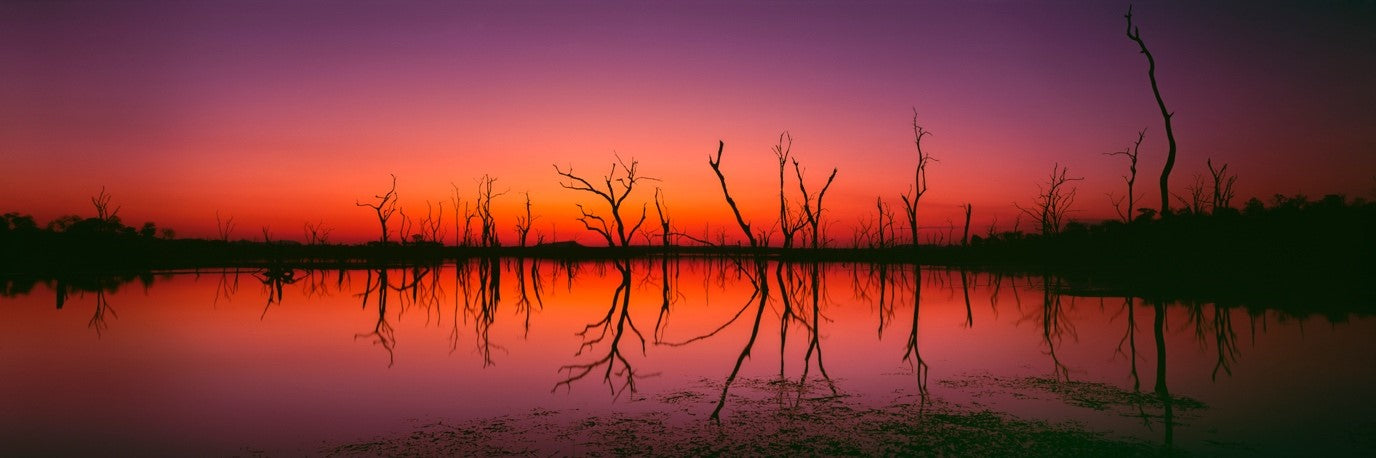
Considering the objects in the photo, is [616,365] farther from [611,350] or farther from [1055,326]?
[1055,326]

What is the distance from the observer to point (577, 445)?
5.16 metres

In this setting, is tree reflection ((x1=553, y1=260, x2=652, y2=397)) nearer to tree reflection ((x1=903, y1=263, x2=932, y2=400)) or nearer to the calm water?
the calm water

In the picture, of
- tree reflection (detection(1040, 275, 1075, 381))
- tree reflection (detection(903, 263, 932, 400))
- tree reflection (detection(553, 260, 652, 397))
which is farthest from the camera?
tree reflection (detection(1040, 275, 1075, 381))

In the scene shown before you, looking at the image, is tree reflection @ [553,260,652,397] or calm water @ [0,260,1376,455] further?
tree reflection @ [553,260,652,397]

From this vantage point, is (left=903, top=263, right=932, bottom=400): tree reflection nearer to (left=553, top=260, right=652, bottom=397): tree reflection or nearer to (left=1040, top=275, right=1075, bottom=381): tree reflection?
(left=1040, top=275, right=1075, bottom=381): tree reflection

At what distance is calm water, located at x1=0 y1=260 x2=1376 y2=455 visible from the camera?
584 cm

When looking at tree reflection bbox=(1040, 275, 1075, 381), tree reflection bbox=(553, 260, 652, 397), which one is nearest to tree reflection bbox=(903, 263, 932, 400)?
tree reflection bbox=(1040, 275, 1075, 381)

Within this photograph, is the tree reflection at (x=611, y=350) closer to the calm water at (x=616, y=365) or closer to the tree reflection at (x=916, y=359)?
the calm water at (x=616, y=365)

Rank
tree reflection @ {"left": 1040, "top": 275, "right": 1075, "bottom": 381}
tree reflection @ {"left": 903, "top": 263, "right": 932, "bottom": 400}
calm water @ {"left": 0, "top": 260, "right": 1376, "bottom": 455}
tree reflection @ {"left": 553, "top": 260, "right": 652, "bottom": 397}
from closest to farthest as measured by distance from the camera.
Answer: calm water @ {"left": 0, "top": 260, "right": 1376, "bottom": 455} → tree reflection @ {"left": 903, "top": 263, "right": 932, "bottom": 400} → tree reflection @ {"left": 553, "top": 260, "right": 652, "bottom": 397} → tree reflection @ {"left": 1040, "top": 275, "right": 1075, "bottom": 381}

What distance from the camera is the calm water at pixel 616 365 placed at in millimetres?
5844

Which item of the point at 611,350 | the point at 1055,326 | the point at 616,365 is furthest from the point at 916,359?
the point at 1055,326

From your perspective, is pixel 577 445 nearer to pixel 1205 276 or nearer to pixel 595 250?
pixel 1205 276

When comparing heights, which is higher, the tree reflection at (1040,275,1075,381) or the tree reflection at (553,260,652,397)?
the tree reflection at (1040,275,1075,381)

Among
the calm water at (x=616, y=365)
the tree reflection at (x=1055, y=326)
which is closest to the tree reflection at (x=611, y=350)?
the calm water at (x=616, y=365)
